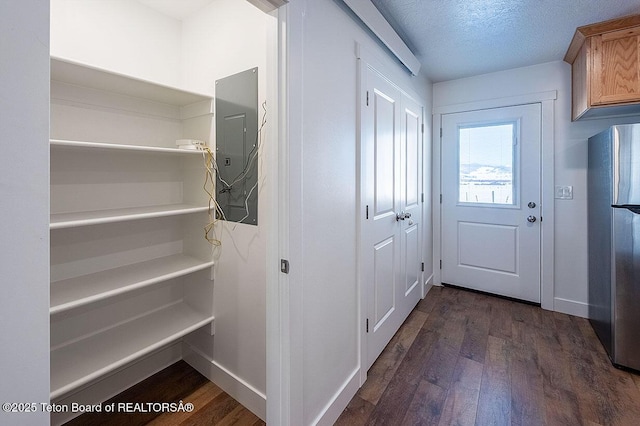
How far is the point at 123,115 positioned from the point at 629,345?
363 cm

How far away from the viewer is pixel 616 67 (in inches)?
83.7

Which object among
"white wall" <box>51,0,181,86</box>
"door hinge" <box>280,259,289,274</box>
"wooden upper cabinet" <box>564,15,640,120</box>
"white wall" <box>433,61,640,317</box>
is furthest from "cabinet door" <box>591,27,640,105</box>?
"white wall" <box>51,0,181,86</box>

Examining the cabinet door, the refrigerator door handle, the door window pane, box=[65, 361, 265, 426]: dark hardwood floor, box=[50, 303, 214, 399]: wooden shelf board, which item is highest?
the cabinet door

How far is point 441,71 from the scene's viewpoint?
10.0ft

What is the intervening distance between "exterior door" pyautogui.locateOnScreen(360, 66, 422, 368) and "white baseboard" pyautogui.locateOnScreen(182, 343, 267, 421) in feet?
2.46

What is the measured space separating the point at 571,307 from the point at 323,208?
2904 mm

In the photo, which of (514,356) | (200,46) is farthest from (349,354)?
(200,46)

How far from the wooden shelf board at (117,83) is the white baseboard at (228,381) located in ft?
5.63

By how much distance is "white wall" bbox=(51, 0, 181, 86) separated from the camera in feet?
5.19

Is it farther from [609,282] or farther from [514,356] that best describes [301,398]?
[609,282]

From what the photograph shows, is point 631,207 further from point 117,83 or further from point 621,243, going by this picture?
point 117,83

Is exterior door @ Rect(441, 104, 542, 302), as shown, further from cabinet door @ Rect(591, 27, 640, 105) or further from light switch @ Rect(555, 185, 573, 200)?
cabinet door @ Rect(591, 27, 640, 105)

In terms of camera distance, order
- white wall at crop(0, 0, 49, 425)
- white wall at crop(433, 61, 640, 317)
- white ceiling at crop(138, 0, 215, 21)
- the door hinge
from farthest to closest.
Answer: white wall at crop(433, 61, 640, 317) → white ceiling at crop(138, 0, 215, 21) → the door hinge → white wall at crop(0, 0, 49, 425)

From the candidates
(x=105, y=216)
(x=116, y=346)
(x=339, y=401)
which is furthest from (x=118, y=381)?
(x=339, y=401)
